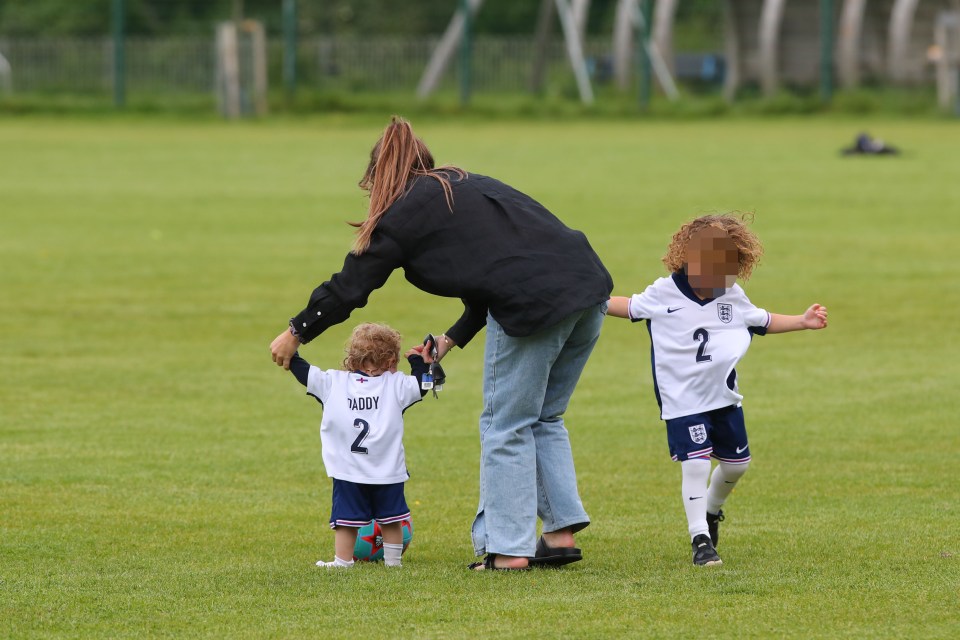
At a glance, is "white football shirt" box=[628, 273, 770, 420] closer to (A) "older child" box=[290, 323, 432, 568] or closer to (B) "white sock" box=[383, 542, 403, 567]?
(A) "older child" box=[290, 323, 432, 568]

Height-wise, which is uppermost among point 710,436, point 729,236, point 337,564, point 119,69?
point 729,236

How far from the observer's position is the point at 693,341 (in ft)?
20.0

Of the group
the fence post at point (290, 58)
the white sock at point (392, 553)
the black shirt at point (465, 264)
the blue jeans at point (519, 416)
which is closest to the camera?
the black shirt at point (465, 264)

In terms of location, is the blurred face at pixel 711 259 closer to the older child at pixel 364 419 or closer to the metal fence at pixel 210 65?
the older child at pixel 364 419

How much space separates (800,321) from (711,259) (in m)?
0.44

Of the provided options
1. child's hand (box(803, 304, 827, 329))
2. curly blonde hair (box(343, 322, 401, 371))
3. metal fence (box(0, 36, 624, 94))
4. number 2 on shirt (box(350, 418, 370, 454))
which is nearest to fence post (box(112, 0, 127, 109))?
metal fence (box(0, 36, 624, 94))

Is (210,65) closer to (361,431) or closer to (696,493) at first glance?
(361,431)

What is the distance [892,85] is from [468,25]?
38.1ft

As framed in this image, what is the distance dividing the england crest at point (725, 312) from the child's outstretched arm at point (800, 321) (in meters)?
0.18

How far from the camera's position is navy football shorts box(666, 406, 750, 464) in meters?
6.11

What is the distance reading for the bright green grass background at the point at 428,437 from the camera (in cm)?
529

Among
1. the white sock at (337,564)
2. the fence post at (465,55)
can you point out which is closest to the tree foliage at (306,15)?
the fence post at (465,55)

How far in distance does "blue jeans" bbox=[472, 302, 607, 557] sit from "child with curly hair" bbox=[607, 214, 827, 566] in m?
0.27

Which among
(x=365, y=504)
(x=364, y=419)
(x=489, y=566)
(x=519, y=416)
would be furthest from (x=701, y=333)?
(x=365, y=504)
